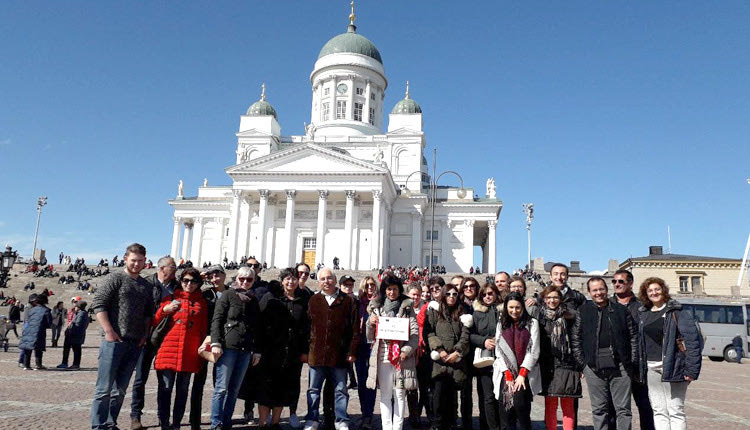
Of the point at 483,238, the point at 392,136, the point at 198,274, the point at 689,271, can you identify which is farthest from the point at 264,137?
the point at 198,274

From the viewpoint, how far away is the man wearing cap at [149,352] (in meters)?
6.76

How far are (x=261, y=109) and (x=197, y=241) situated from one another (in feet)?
52.3

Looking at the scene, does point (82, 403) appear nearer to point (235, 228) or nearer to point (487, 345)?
point (487, 345)

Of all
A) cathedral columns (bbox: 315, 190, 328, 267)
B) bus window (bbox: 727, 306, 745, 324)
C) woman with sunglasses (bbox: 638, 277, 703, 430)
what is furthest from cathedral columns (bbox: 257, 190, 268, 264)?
woman with sunglasses (bbox: 638, 277, 703, 430)

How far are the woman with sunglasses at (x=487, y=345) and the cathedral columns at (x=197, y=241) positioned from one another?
159ft

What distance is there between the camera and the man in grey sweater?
5.91 m

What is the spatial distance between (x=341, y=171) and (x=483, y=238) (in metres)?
22.4

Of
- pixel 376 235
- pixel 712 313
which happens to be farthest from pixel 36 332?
pixel 376 235

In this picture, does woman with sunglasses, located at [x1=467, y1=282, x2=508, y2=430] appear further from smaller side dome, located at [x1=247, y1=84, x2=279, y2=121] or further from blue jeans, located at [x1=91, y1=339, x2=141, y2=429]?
smaller side dome, located at [x1=247, y1=84, x2=279, y2=121]

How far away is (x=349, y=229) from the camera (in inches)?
1722

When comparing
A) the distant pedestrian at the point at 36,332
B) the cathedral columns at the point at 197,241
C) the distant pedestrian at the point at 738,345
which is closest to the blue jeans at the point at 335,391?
the distant pedestrian at the point at 36,332

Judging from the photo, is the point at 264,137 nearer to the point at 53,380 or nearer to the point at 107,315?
the point at 53,380

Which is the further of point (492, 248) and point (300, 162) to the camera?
point (492, 248)

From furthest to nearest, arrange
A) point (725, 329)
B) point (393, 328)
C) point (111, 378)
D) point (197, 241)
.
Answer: point (197, 241) < point (725, 329) < point (393, 328) < point (111, 378)
